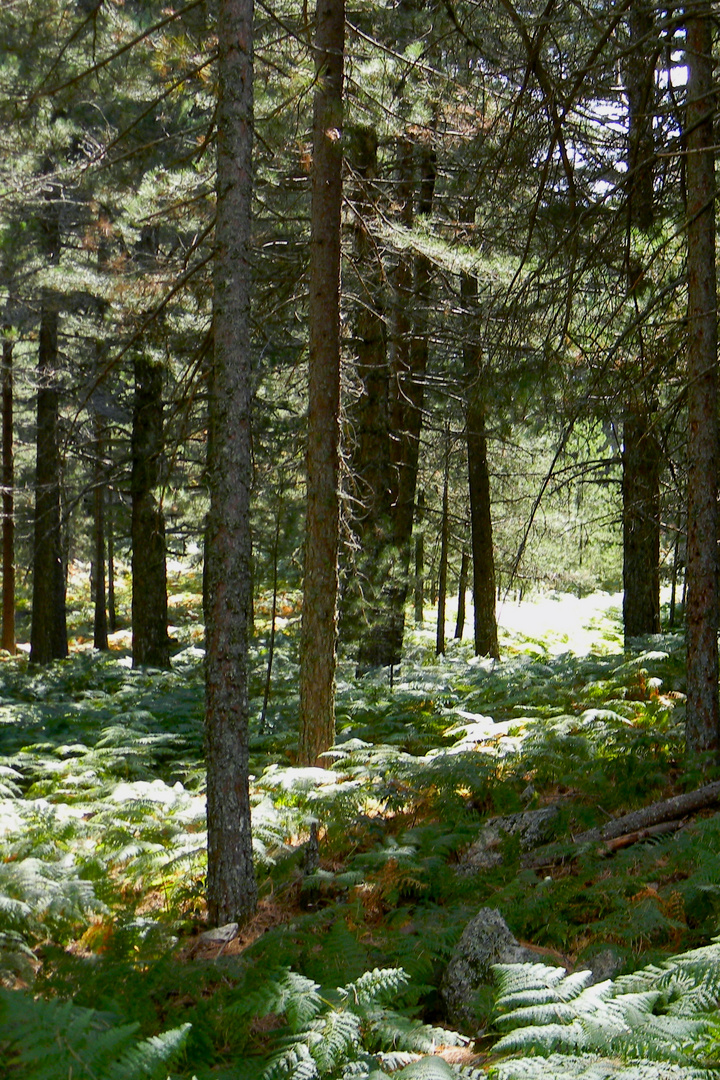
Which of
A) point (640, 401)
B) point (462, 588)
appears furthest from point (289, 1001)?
point (462, 588)

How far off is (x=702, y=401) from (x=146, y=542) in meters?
10.1

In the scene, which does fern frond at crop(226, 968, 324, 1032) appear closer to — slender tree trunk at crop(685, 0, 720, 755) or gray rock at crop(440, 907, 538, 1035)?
gray rock at crop(440, 907, 538, 1035)

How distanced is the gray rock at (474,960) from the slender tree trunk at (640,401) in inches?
108

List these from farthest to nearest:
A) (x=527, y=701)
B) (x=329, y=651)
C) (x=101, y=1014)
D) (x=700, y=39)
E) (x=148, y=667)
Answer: (x=148, y=667) < (x=527, y=701) < (x=329, y=651) < (x=700, y=39) < (x=101, y=1014)

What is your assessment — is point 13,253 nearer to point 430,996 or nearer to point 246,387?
point 246,387

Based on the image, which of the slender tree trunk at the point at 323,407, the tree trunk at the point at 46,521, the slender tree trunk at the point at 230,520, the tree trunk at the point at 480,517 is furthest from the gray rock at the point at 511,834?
the tree trunk at the point at 46,521

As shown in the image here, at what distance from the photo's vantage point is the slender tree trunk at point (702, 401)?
4.99m

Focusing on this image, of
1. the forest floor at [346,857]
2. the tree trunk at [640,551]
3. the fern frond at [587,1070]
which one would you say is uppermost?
the tree trunk at [640,551]

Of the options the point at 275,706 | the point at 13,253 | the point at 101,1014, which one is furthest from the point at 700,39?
the point at 13,253

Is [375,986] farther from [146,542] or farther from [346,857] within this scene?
[146,542]

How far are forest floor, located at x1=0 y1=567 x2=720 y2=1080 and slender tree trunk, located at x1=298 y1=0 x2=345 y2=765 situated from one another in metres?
0.89

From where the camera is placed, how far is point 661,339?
17.1 ft

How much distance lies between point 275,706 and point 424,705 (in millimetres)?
1890

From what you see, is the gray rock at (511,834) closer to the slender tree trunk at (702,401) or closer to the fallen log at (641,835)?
the fallen log at (641,835)
